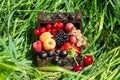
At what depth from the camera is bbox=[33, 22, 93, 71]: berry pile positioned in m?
2.80

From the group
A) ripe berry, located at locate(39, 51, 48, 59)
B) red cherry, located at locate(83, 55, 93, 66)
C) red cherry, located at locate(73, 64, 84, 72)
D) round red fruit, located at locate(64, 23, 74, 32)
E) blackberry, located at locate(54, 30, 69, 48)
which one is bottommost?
red cherry, located at locate(73, 64, 84, 72)

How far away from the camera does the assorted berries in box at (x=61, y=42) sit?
110 inches

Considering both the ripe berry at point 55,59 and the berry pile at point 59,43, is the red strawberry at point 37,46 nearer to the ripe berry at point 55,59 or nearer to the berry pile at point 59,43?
the berry pile at point 59,43

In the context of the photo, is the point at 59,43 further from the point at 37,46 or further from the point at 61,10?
the point at 61,10

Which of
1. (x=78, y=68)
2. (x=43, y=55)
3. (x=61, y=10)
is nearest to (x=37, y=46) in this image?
(x=43, y=55)

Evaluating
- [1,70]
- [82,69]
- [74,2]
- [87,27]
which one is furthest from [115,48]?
[1,70]

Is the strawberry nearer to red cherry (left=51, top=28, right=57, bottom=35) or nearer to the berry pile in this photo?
the berry pile

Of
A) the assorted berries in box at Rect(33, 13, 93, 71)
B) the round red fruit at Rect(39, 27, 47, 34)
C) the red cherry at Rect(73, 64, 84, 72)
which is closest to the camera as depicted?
the red cherry at Rect(73, 64, 84, 72)

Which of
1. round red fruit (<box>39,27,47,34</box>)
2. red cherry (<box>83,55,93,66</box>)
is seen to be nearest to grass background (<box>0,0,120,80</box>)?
red cherry (<box>83,55,93,66</box>)

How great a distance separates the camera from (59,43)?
2891 mm

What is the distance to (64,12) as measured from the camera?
2.96 metres

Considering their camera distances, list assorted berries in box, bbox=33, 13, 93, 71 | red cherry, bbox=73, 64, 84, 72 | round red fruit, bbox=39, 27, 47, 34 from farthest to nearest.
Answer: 1. round red fruit, bbox=39, 27, 47, 34
2. assorted berries in box, bbox=33, 13, 93, 71
3. red cherry, bbox=73, 64, 84, 72

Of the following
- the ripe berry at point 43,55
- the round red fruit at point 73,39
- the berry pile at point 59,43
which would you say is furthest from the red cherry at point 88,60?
the ripe berry at point 43,55

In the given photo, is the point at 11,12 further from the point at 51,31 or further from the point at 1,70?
the point at 1,70
